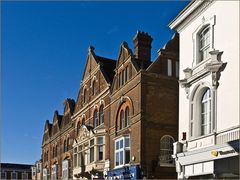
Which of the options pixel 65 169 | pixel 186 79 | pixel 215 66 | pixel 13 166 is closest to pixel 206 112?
pixel 186 79

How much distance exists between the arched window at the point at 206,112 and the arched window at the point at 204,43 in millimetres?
1564

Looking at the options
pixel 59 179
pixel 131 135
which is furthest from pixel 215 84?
pixel 59 179

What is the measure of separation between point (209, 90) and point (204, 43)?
216cm

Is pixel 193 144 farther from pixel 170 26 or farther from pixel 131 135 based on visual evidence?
pixel 131 135

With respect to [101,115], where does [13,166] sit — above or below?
below

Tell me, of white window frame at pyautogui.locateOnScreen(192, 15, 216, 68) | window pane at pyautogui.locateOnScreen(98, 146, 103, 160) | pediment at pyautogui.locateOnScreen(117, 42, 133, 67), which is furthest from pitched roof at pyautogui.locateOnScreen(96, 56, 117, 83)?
white window frame at pyautogui.locateOnScreen(192, 15, 216, 68)

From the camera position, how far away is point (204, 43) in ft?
59.9

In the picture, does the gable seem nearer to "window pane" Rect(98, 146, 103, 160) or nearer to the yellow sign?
"window pane" Rect(98, 146, 103, 160)

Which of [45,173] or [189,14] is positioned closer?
[189,14]

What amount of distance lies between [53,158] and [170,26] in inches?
1231

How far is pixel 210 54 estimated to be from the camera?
1688 cm

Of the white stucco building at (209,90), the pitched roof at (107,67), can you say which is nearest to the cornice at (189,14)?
the white stucco building at (209,90)

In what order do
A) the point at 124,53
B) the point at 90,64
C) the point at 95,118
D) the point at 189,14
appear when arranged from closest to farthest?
the point at 189,14, the point at 124,53, the point at 95,118, the point at 90,64

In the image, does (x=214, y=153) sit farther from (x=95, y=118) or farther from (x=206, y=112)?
(x=95, y=118)
